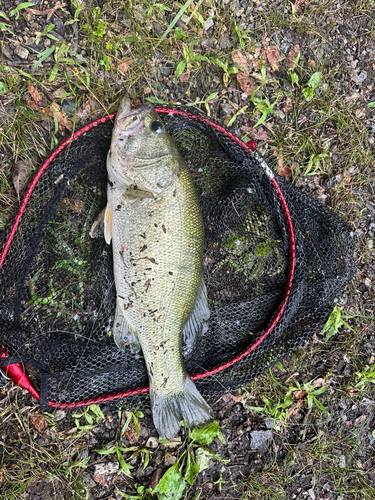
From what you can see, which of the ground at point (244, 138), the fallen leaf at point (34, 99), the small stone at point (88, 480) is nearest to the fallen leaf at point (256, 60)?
the ground at point (244, 138)

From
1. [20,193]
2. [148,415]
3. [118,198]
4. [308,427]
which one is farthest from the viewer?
[308,427]

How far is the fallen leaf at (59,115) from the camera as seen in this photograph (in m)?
2.68

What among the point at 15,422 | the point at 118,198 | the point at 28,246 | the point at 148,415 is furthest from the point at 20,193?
the point at 148,415

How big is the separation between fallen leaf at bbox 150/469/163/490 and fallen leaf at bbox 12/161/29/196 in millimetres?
2203

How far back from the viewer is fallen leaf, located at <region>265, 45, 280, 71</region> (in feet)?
10.3

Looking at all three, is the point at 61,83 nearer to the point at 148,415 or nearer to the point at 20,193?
the point at 20,193

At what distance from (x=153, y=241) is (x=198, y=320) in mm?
646

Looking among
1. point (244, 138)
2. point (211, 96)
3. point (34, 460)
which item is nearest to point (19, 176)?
point (211, 96)

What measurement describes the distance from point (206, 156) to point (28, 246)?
4.37ft

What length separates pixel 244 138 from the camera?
302 centimetres

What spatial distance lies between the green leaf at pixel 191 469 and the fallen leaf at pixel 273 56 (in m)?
3.08

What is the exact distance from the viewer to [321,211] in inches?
114

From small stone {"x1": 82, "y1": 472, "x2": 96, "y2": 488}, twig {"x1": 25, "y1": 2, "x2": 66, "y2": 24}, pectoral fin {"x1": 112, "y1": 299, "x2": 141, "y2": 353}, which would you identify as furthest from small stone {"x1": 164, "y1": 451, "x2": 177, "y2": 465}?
twig {"x1": 25, "y1": 2, "x2": 66, "y2": 24}

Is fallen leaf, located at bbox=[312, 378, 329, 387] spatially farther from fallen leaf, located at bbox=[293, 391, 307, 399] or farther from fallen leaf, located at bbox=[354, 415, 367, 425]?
fallen leaf, located at bbox=[354, 415, 367, 425]
